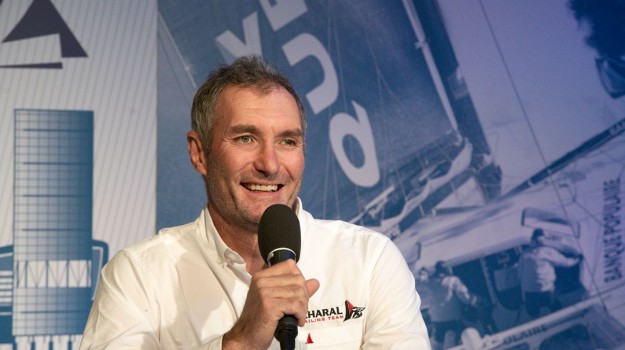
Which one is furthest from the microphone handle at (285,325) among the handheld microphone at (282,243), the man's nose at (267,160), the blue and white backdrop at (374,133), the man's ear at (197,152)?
the blue and white backdrop at (374,133)

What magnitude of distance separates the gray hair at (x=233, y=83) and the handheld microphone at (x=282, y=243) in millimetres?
555

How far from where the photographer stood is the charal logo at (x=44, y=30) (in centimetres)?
321

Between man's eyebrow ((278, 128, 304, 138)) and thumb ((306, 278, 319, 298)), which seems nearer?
thumb ((306, 278, 319, 298))

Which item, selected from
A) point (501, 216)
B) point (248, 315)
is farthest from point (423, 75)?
point (248, 315)

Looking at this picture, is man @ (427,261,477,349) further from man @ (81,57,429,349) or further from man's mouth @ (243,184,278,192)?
man's mouth @ (243,184,278,192)

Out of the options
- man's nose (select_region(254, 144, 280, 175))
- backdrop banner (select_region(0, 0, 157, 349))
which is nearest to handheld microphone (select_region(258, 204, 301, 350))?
man's nose (select_region(254, 144, 280, 175))

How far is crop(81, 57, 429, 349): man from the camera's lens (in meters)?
1.77

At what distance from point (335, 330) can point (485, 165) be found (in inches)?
73.3

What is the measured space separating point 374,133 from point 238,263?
1.72m

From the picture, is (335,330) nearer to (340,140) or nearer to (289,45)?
(340,140)

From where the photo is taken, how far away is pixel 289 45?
3451 millimetres

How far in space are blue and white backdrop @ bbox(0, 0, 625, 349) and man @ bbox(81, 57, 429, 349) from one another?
1335mm

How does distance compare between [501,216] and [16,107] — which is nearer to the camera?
[16,107]

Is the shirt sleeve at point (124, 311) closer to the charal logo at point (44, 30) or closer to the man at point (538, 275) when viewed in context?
the charal logo at point (44, 30)
